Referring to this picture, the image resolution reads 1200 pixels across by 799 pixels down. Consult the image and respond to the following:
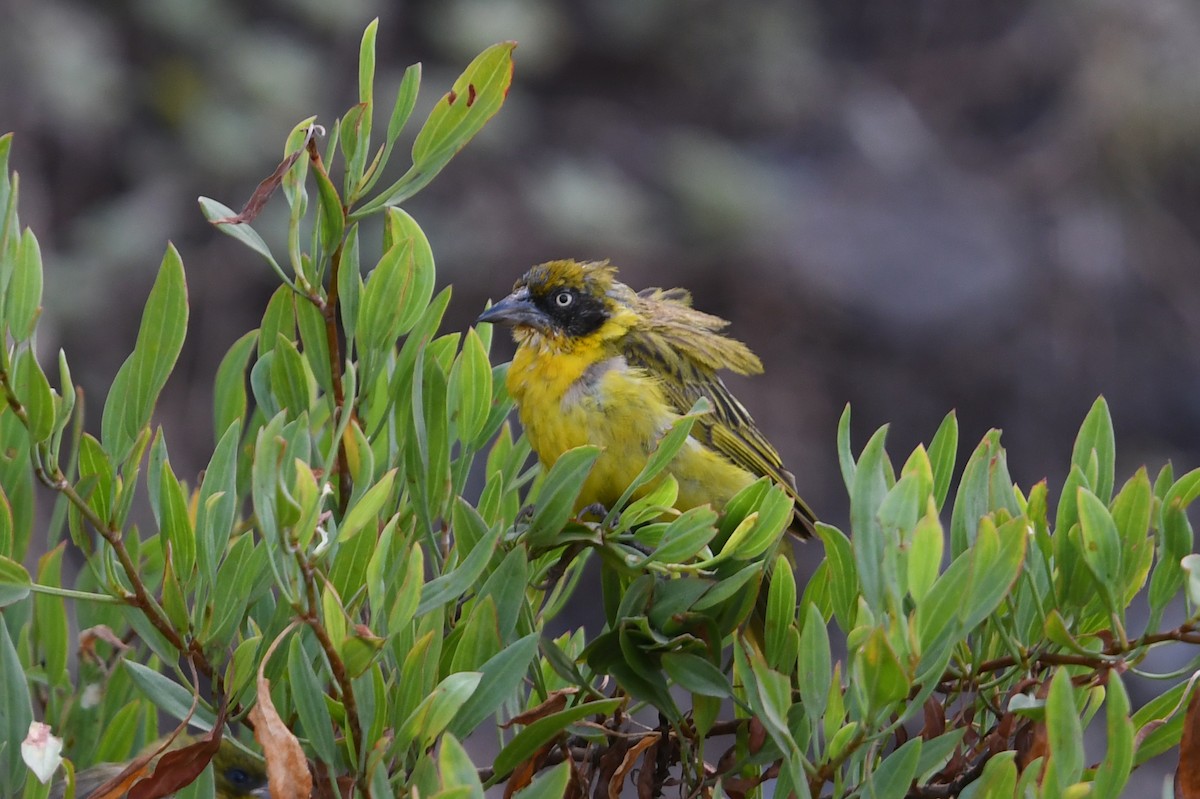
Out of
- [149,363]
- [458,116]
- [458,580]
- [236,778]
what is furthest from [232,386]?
[236,778]

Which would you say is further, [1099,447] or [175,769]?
[1099,447]

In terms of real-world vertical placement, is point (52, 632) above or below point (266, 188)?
below

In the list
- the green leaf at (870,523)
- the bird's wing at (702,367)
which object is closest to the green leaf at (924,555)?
the green leaf at (870,523)

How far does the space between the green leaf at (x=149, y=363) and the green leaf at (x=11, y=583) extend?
21 cm

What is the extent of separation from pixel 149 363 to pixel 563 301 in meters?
1.71

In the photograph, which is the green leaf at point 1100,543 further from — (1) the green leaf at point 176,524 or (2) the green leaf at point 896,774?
(1) the green leaf at point 176,524

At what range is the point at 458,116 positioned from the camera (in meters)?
1.72

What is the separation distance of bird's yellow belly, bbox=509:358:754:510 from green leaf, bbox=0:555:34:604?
1.45 m

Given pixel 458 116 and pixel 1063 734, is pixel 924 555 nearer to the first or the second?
pixel 1063 734

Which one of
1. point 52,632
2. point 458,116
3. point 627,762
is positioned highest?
point 458,116

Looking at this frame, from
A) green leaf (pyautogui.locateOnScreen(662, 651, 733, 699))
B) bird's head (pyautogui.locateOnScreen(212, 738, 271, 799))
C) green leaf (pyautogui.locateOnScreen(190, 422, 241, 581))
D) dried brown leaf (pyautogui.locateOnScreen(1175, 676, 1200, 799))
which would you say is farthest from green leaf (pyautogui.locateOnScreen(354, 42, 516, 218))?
bird's head (pyautogui.locateOnScreen(212, 738, 271, 799))

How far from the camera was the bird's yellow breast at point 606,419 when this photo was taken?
290cm

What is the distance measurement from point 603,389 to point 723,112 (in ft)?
15.6

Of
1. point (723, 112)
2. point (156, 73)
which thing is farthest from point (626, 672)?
point (723, 112)
